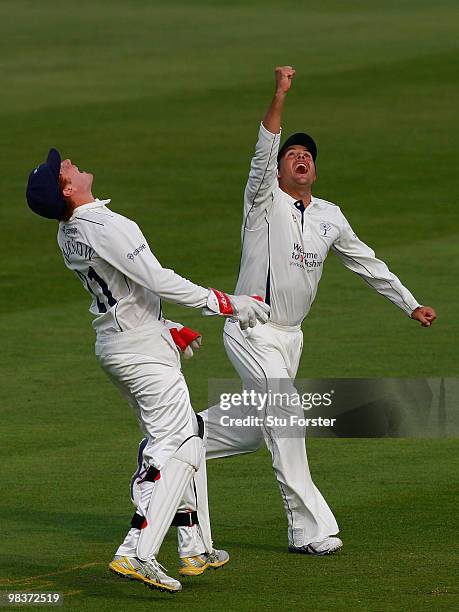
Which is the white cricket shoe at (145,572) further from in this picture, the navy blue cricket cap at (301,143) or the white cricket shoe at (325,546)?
the navy blue cricket cap at (301,143)

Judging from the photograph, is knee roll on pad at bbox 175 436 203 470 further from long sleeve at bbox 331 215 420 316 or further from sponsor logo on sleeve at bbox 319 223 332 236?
long sleeve at bbox 331 215 420 316

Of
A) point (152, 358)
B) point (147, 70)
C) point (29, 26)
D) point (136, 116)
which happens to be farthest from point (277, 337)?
point (29, 26)

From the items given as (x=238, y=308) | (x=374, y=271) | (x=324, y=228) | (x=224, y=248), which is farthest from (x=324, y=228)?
(x=224, y=248)

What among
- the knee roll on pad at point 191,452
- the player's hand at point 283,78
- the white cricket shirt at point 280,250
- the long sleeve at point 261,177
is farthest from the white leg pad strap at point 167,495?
the player's hand at point 283,78

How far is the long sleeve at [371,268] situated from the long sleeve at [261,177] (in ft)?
1.85

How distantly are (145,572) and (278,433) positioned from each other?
148 centimetres

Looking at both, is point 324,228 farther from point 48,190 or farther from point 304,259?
point 48,190

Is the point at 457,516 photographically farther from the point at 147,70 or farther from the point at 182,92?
the point at 147,70

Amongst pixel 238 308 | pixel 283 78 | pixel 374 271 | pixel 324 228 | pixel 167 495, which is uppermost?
pixel 283 78

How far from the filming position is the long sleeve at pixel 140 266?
282 inches

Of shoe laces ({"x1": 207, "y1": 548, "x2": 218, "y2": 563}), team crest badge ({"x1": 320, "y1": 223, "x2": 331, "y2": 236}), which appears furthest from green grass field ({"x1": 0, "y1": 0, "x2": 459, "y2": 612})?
team crest badge ({"x1": 320, "y1": 223, "x2": 331, "y2": 236})

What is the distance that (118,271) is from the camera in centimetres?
735

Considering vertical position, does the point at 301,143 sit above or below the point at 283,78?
below

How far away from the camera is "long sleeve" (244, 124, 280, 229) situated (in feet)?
26.7
